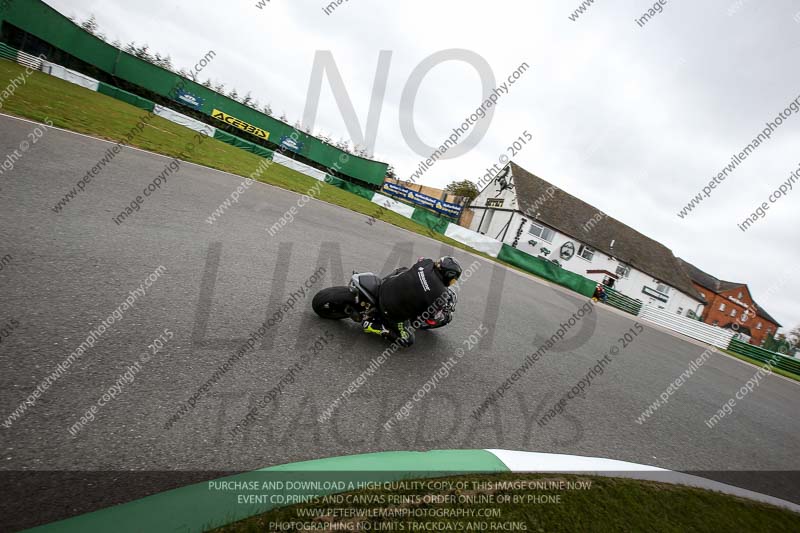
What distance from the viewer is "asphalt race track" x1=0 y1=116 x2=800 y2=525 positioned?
212cm

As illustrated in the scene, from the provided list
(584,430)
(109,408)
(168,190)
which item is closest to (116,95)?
(168,190)

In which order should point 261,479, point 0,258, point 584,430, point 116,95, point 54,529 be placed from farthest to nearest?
point 116,95 < point 584,430 < point 0,258 < point 261,479 < point 54,529

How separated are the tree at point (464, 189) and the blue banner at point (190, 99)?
3126 centimetres

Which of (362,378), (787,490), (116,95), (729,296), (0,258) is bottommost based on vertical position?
(0,258)

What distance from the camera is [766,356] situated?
1775 centimetres

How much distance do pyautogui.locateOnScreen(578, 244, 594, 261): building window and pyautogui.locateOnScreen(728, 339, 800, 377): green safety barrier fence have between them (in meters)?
14.6

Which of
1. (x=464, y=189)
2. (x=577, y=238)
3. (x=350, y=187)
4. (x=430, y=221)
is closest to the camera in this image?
(x=430, y=221)

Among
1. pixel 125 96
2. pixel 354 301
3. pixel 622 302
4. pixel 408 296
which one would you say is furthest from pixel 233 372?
pixel 125 96

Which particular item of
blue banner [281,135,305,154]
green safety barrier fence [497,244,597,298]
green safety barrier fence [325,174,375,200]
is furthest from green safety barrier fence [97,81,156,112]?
green safety barrier fence [497,244,597,298]

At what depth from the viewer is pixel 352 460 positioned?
2201 mm

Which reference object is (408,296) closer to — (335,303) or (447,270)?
(447,270)

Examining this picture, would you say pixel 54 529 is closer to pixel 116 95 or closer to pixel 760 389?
pixel 760 389

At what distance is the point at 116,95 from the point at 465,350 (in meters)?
32.3

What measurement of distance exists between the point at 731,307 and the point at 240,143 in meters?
71.5
